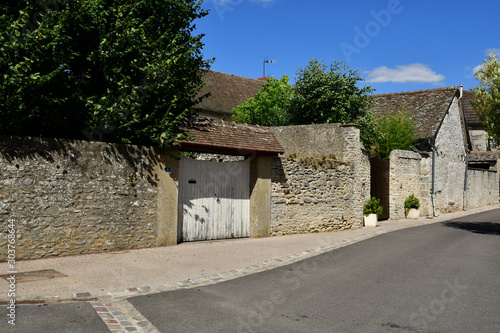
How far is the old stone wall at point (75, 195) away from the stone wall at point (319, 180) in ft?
13.7

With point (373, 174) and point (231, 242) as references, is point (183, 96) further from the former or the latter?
point (373, 174)

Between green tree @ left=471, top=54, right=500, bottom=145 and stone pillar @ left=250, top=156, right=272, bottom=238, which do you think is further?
green tree @ left=471, top=54, right=500, bottom=145

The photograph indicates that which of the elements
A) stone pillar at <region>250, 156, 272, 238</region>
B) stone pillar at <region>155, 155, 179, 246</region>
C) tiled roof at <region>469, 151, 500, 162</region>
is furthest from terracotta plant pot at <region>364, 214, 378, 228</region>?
tiled roof at <region>469, 151, 500, 162</region>

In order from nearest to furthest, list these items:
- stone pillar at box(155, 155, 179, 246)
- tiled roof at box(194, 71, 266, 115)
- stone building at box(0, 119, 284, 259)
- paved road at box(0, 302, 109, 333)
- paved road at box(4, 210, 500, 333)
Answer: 1. paved road at box(0, 302, 109, 333)
2. paved road at box(4, 210, 500, 333)
3. stone building at box(0, 119, 284, 259)
4. stone pillar at box(155, 155, 179, 246)
5. tiled roof at box(194, 71, 266, 115)

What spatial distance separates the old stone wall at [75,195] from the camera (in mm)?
7742

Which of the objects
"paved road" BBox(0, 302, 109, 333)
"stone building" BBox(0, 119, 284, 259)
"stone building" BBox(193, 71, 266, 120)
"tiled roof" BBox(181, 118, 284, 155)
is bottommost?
"paved road" BBox(0, 302, 109, 333)

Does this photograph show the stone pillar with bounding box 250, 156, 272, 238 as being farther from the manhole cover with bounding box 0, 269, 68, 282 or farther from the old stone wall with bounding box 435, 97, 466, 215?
the old stone wall with bounding box 435, 97, 466, 215

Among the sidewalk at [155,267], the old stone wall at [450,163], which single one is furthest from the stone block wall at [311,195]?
the old stone wall at [450,163]

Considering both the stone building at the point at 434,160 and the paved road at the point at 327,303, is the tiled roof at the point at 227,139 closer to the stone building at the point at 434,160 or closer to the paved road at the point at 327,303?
the paved road at the point at 327,303

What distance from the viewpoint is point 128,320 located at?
15.8 ft

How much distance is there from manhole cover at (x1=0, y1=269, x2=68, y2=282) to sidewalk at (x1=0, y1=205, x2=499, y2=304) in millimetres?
143

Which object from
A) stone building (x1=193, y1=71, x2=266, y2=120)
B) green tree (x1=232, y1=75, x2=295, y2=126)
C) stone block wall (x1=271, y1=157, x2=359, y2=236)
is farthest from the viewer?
stone building (x1=193, y1=71, x2=266, y2=120)

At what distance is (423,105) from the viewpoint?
24.7 m

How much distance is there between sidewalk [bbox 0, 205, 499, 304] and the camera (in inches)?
230
